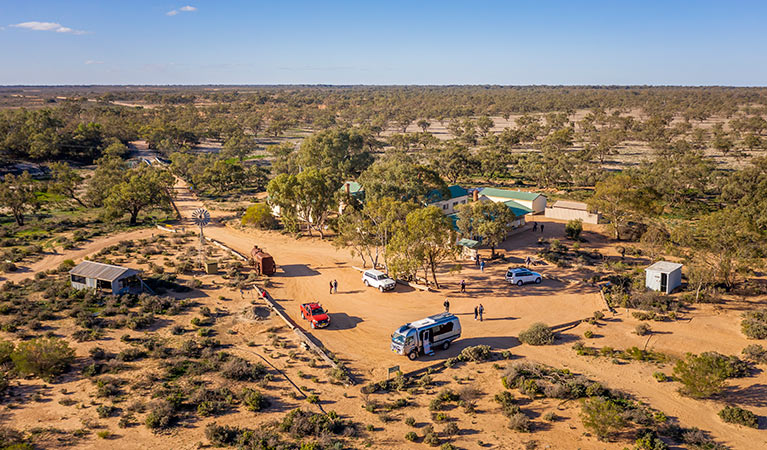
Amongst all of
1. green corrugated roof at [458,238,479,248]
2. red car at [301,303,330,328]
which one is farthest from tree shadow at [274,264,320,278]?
green corrugated roof at [458,238,479,248]

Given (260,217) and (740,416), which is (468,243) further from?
(740,416)

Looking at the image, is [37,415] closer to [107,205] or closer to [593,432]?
[593,432]

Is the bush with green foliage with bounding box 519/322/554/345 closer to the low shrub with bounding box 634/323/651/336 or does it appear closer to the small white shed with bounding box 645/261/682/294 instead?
the low shrub with bounding box 634/323/651/336

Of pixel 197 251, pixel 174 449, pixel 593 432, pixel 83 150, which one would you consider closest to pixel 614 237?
pixel 593 432

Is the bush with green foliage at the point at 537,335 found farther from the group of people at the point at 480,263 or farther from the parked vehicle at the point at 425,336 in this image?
the group of people at the point at 480,263

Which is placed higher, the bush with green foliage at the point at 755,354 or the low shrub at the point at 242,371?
the bush with green foliage at the point at 755,354

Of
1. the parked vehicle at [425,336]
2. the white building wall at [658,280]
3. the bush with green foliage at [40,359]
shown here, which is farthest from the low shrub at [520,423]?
the bush with green foliage at [40,359]
